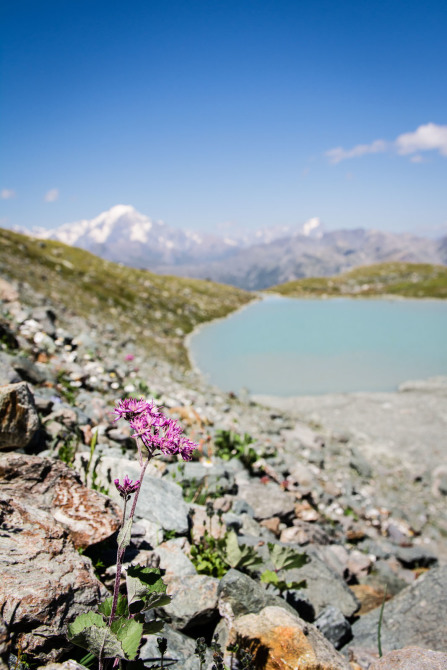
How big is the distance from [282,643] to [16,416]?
4513 mm

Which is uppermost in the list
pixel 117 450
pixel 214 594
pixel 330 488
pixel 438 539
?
pixel 117 450

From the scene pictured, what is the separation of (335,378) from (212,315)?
163 ft

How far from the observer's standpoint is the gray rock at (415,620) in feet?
18.7

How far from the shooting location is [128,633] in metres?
3.06

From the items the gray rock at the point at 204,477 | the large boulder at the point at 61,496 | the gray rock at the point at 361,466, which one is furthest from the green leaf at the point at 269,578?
the gray rock at the point at 361,466

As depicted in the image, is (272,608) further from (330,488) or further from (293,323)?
(293,323)

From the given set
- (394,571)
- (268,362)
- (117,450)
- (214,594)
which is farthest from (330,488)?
(268,362)

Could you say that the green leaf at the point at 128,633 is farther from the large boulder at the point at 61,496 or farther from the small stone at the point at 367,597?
the small stone at the point at 367,597

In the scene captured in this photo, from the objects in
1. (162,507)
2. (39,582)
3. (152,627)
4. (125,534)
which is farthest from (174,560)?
(125,534)

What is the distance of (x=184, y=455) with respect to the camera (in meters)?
3.43

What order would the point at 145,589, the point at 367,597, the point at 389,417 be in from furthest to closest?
1. the point at 389,417
2. the point at 367,597
3. the point at 145,589

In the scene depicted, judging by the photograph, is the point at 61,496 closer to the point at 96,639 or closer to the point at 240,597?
the point at 96,639

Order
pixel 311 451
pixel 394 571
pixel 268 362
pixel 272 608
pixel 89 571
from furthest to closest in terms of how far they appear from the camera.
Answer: pixel 268 362 < pixel 311 451 < pixel 394 571 < pixel 272 608 < pixel 89 571

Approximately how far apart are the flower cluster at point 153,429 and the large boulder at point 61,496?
75.0 inches
